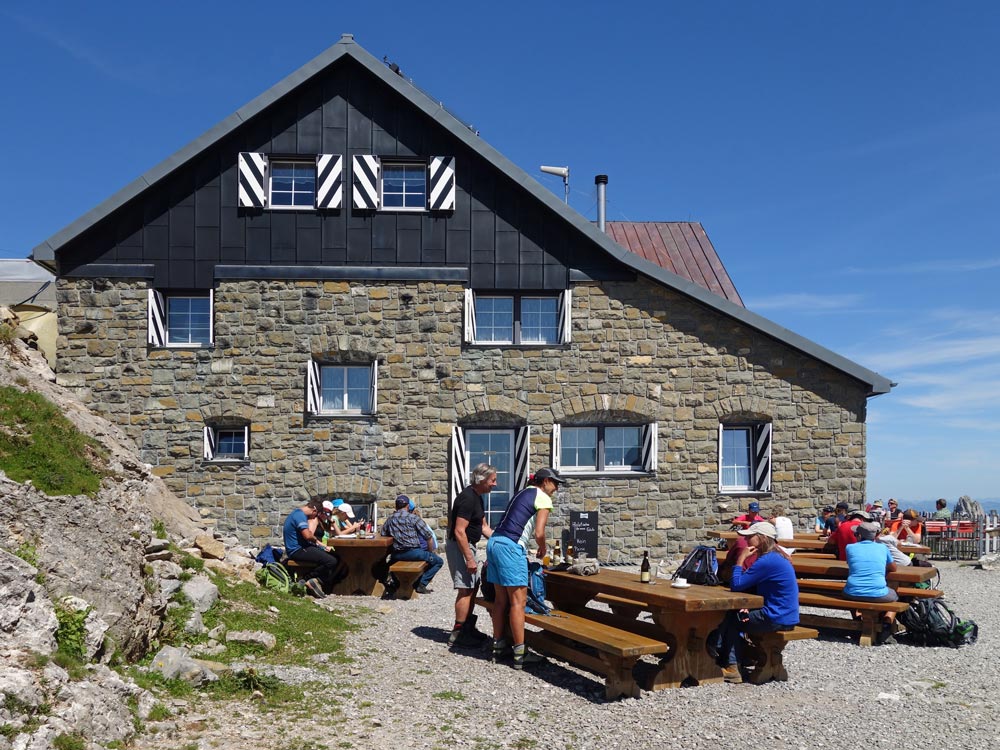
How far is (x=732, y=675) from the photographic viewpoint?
296 inches

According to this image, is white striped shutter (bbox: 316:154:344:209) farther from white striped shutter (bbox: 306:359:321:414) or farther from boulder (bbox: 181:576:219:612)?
boulder (bbox: 181:576:219:612)

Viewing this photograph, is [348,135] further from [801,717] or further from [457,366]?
[801,717]

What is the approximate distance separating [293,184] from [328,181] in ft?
2.34

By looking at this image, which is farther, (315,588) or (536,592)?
(315,588)

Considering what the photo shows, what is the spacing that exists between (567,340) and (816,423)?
193 inches

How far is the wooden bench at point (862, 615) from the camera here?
9.09 m

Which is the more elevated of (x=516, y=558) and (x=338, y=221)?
(x=338, y=221)

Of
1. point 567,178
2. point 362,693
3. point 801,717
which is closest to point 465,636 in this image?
point 362,693

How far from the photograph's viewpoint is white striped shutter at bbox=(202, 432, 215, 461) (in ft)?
49.5

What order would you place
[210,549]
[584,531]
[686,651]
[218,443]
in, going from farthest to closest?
[218,443] → [584,531] → [210,549] → [686,651]

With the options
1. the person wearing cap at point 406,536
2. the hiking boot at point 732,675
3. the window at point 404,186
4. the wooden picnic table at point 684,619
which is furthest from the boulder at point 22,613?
the window at point 404,186

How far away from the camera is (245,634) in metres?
7.75

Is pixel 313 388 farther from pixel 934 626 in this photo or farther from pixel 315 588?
pixel 934 626

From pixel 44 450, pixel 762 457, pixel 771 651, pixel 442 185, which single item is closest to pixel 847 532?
pixel 771 651
